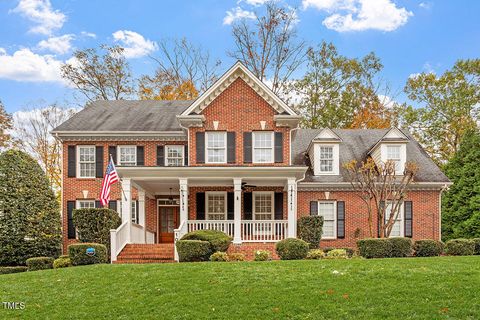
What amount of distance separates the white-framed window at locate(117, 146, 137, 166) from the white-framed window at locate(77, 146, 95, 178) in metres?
1.29

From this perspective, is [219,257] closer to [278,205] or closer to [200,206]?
[200,206]

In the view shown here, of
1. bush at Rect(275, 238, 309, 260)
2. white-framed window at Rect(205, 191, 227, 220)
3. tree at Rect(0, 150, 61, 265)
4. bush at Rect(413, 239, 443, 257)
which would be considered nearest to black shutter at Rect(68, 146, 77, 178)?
tree at Rect(0, 150, 61, 265)

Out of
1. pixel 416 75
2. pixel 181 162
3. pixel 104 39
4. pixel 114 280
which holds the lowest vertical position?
pixel 114 280

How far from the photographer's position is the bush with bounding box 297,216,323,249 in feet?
64.3

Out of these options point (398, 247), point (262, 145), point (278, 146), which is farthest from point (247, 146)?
point (398, 247)

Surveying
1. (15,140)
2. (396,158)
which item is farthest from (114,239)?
(15,140)

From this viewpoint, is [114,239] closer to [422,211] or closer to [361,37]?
[422,211]

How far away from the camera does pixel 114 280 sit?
12570 mm

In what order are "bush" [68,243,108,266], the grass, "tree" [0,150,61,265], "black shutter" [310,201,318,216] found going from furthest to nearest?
"black shutter" [310,201,318,216]
"tree" [0,150,61,265]
"bush" [68,243,108,266]
the grass

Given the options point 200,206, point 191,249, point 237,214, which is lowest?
point 191,249

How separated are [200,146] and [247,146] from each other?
6.63 feet

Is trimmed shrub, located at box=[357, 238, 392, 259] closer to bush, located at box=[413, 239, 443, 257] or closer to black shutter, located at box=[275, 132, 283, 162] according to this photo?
bush, located at box=[413, 239, 443, 257]

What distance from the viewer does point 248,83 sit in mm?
20906

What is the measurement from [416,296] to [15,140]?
107ft
